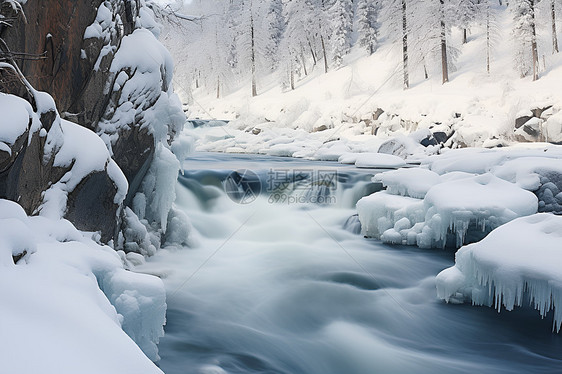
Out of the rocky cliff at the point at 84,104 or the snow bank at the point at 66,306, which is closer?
the snow bank at the point at 66,306

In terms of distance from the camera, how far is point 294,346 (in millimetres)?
4965

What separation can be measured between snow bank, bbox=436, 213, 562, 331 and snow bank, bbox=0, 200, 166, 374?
3579 millimetres

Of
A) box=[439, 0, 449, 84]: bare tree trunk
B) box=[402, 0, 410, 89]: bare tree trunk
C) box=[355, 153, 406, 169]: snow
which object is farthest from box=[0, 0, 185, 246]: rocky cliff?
box=[402, 0, 410, 89]: bare tree trunk

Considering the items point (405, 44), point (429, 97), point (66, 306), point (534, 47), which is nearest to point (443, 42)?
point (405, 44)

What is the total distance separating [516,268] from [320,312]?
240 cm

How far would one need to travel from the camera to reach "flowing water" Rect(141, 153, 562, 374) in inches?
183

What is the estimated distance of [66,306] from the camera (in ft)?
8.02

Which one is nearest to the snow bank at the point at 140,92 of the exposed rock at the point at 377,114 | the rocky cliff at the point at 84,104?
the rocky cliff at the point at 84,104

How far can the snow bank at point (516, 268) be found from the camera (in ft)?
14.9

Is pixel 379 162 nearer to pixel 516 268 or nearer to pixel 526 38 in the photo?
pixel 516 268

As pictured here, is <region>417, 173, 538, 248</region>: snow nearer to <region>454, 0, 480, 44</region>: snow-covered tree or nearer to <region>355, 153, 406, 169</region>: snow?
<region>355, 153, 406, 169</region>: snow

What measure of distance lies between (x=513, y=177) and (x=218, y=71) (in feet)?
127

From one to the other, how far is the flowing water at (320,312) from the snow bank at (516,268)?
0.95 ft

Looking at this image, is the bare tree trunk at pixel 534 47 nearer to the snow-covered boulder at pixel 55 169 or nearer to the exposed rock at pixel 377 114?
the exposed rock at pixel 377 114
